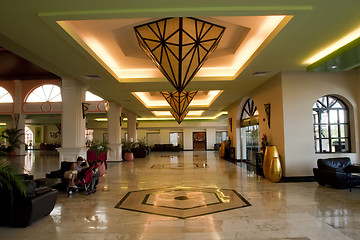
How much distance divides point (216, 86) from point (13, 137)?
17221mm

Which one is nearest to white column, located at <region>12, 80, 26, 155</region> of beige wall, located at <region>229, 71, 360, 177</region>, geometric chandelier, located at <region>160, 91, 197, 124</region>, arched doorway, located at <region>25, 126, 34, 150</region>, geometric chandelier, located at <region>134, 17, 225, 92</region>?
arched doorway, located at <region>25, 126, 34, 150</region>

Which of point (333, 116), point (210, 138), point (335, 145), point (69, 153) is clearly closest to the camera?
point (335, 145)

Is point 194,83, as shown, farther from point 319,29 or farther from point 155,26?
point 319,29

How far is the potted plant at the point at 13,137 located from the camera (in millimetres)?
18858

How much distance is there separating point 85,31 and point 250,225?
5.21 meters

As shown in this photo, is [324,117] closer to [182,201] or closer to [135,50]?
[182,201]

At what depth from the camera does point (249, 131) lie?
13.6m

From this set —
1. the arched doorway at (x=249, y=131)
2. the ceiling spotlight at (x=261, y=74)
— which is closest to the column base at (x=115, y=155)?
the arched doorway at (x=249, y=131)

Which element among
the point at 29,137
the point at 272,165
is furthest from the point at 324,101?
the point at 29,137

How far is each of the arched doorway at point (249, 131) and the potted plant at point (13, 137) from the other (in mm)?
16672

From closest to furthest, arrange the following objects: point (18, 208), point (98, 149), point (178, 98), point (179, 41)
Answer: point (18, 208) < point (179, 41) < point (98, 149) < point (178, 98)

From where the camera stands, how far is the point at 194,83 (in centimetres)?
888

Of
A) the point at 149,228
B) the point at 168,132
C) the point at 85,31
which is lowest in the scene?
the point at 149,228

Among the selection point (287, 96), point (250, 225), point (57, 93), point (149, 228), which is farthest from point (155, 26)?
point (57, 93)
